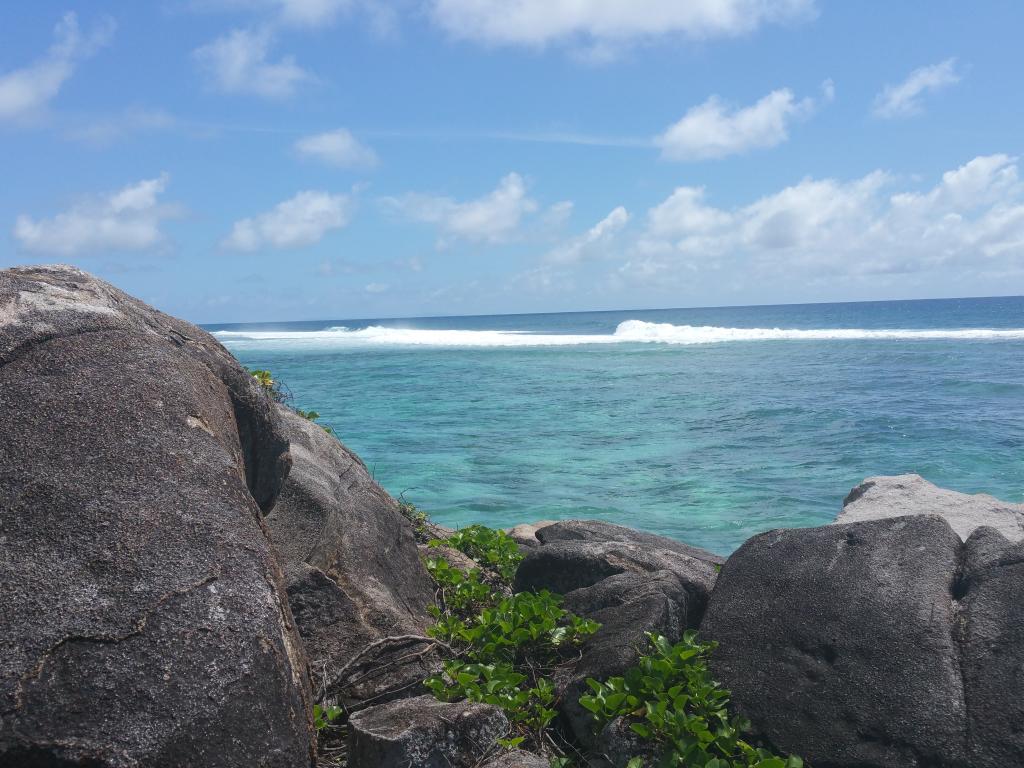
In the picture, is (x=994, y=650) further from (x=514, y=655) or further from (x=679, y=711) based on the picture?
(x=514, y=655)

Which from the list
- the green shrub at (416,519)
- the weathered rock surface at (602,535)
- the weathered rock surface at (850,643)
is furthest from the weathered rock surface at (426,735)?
the green shrub at (416,519)

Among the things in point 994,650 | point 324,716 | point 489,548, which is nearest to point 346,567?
point 324,716

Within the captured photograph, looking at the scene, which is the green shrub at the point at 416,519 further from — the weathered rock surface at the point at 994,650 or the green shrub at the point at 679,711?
the weathered rock surface at the point at 994,650

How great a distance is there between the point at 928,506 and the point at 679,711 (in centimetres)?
723

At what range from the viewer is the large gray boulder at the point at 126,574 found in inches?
88.9

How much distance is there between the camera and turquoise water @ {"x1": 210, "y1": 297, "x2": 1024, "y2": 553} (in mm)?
13734

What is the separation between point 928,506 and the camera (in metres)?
9.72

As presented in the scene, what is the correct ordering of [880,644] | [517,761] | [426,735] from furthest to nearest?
[880,644]
[517,761]
[426,735]

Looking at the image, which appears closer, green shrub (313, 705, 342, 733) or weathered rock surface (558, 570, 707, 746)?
green shrub (313, 705, 342, 733)

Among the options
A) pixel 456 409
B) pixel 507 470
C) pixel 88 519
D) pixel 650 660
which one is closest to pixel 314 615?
pixel 650 660

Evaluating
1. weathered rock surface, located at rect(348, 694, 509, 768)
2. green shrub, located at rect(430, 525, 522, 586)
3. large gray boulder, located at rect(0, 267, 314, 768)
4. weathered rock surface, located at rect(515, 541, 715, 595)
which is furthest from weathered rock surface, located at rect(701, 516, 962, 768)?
green shrub, located at rect(430, 525, 522, 586)

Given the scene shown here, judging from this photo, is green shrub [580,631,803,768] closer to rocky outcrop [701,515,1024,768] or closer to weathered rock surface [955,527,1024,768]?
rocky outcrop [701,515,1024,768]

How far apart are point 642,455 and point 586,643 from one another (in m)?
13.2

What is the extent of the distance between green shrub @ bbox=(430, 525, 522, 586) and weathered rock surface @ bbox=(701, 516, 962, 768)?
2.61 m
